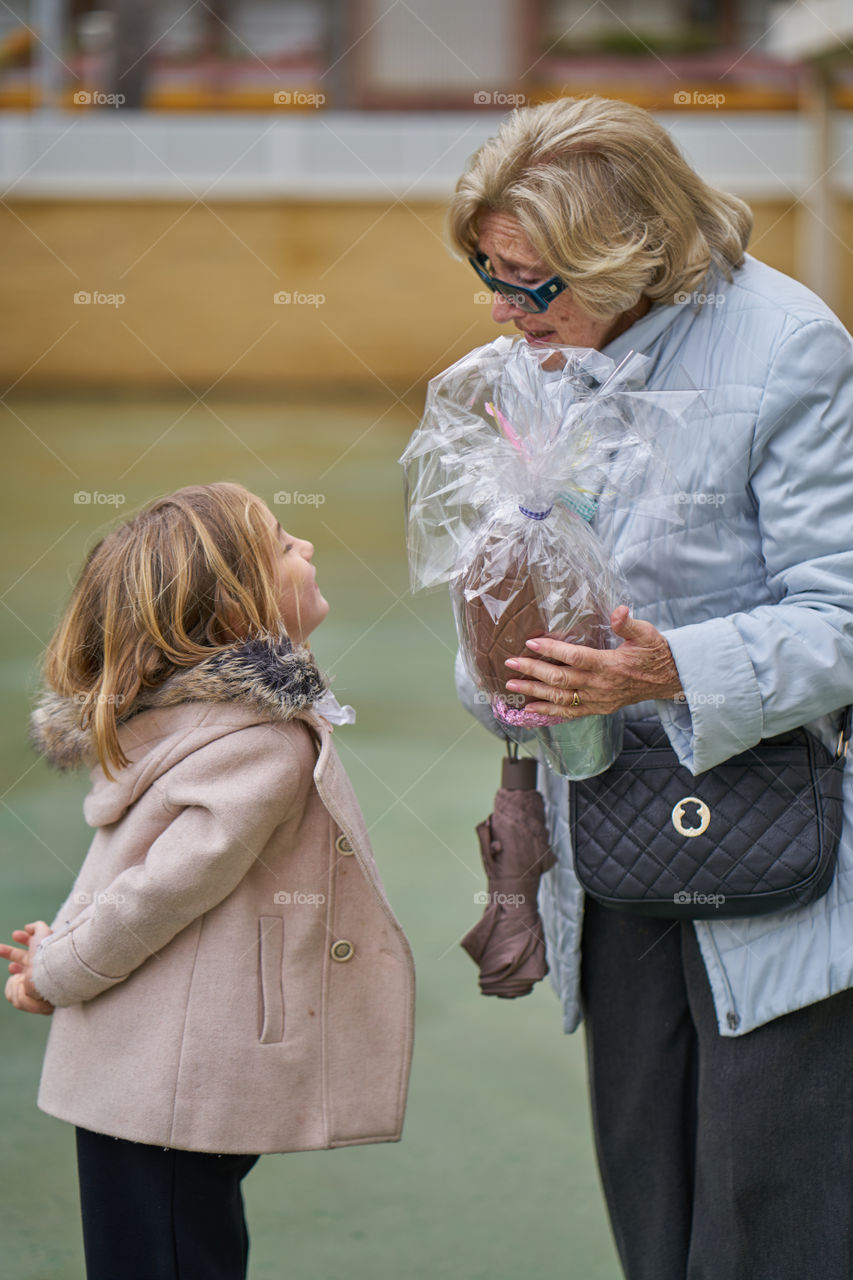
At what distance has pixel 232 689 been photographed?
142 centimetres

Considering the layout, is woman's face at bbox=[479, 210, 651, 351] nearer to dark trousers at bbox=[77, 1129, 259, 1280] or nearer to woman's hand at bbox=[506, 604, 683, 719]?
woman's hand at bbox=[506, 604, 683, 719]

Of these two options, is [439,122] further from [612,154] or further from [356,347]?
[612,154]

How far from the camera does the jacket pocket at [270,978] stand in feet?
4.70

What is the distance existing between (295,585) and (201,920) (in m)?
0.41

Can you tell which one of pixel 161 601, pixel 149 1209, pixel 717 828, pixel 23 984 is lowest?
pixel 149 1209

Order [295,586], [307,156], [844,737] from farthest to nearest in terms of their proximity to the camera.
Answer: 1. [307,156]
2. [295,586]
3. [844,737]

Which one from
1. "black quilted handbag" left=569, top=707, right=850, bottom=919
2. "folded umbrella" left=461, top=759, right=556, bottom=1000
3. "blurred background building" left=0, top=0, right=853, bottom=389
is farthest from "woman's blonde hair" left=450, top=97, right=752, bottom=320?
"blurred background building" left=0, top=0, right=853, bottom=389

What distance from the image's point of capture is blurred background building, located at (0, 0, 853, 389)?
10.4 m

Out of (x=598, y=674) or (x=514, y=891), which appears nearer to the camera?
(x=598, y=674)

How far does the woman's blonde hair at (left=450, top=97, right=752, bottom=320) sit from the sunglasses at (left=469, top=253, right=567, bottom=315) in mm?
25

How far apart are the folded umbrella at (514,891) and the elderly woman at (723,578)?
7 centimetres

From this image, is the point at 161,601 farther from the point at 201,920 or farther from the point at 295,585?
the point at 201,920

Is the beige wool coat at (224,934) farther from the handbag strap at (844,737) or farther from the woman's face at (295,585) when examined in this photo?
the handbag strap at (844,737)

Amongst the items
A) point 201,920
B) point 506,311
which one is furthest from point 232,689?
point 506,311
